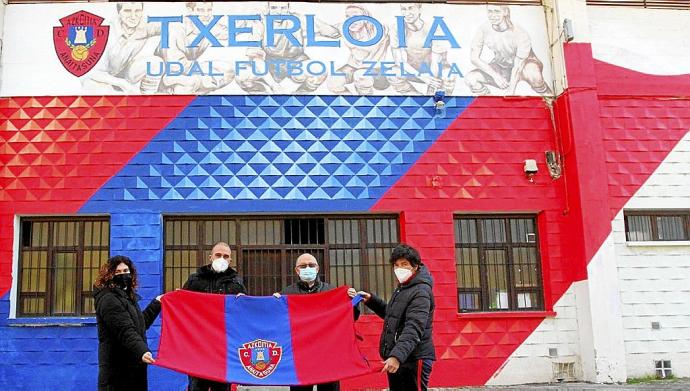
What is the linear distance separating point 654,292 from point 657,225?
1157 mm

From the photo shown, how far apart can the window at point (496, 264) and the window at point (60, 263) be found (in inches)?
222

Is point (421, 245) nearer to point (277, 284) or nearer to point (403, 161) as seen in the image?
point (403, 161)

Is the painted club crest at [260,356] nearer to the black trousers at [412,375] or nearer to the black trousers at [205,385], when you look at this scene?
the black trousers at [205,385]

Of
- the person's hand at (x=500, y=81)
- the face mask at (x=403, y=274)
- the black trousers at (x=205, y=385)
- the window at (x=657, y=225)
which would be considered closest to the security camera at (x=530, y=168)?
the person's hand at (x=500, y=81)

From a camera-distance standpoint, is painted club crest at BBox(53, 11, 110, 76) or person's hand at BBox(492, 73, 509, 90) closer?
painted club crest at BBox(53, 11, 110, 76)

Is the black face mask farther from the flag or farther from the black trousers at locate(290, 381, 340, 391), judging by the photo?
the black trousers at locate(290, 381, 340, 391)

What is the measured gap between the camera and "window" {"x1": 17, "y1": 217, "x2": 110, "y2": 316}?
37.8 feet

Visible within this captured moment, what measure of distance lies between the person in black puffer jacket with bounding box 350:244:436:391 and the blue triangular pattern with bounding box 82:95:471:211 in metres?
4.98

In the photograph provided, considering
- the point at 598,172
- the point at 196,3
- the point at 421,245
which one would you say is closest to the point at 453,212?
the point at 421,245

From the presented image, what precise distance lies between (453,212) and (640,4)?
16.7ft

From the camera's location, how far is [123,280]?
7.04 metres

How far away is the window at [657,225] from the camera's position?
1244cm

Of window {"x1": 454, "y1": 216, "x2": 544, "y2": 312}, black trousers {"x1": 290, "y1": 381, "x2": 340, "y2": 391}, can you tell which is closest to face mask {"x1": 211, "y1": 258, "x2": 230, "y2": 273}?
black trousers {"x1": 290, "y1": 381, "x2": 340, "y2": 391}

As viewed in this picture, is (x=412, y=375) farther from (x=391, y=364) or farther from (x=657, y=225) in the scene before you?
(x=657, y=225)
